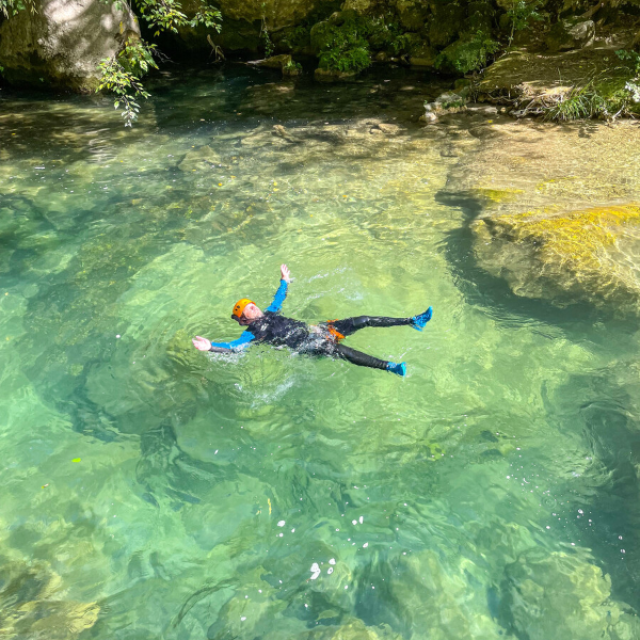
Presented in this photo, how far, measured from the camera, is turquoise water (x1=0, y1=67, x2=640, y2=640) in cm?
342

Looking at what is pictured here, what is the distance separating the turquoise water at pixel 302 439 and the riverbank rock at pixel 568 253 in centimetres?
29

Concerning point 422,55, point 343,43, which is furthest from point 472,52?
point 343,43

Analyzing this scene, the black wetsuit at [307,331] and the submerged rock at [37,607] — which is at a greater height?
the black wetsuit at [307,331]

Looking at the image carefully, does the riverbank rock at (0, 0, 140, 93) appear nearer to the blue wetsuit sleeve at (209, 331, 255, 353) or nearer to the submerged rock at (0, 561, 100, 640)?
the blue wetsuit sleeve at (209, 331, 255, 353)

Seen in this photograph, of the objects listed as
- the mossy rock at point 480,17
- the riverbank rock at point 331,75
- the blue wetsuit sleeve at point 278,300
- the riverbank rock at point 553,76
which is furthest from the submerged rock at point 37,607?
the mossy rock at point 480,17

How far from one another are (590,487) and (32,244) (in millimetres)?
8186

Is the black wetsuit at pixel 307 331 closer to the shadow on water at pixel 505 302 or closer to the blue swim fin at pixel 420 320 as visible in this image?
the blue swim fin at pixel 420 320

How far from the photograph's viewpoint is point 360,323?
5.29 metres

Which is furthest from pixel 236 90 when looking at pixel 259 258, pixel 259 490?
pixel 259 490

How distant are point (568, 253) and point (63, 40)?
1540 centimetres

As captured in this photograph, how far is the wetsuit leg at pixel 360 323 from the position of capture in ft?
17.1

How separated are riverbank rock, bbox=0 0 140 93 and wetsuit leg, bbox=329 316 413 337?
13407 millimetres

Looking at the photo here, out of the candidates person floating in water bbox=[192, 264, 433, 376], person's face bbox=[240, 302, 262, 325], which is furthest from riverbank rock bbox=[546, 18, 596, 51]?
person's face bbox=[240, 302, 262, 325]

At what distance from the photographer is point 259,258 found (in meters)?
7.04
